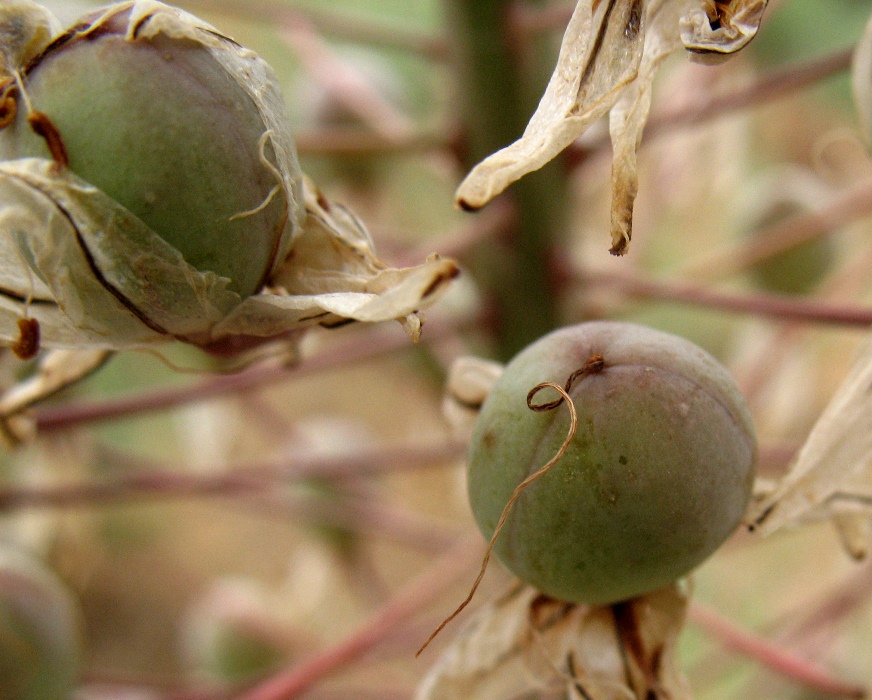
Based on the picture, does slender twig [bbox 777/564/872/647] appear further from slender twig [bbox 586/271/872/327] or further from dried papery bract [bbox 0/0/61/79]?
dried papery bract [bbox 0/0/61/79]

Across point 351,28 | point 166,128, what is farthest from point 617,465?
point 351,28

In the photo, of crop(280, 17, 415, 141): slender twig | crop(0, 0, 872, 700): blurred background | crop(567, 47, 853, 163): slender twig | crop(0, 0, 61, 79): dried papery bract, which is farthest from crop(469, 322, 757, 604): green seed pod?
crop(280, 17, 415, 141): slender twig

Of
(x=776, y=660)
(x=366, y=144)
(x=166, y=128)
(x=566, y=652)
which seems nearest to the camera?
(x=166, y=128)

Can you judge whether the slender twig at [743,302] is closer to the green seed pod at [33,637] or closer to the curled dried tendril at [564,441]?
the curled dried tendril at [564,441]

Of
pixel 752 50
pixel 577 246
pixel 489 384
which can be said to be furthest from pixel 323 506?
pixel 752 50

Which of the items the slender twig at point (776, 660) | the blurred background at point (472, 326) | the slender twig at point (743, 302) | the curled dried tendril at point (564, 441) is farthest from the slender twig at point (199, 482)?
the curled dried tendril at point (564, 441)

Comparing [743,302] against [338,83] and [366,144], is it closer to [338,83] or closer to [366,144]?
[366,144]
